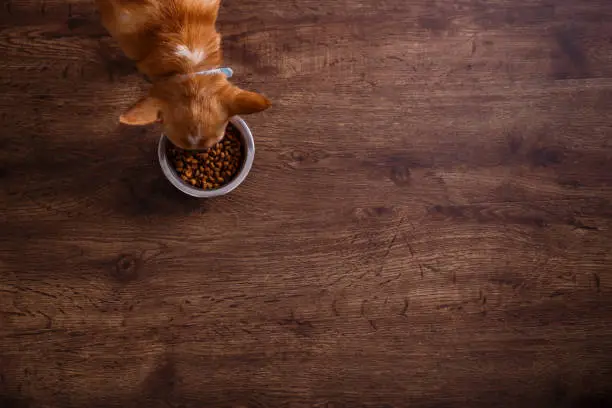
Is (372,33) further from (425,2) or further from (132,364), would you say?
(132,364)

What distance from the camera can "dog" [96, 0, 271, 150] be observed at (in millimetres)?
1337

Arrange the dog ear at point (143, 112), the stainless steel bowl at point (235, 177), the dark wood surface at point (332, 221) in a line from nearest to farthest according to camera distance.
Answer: the dog ear at point (143, 112) → the stainless steel bowl at point (235, 177) → the dark wood surface at point (332, 221)

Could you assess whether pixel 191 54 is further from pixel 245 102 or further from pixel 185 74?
pixel 245 102

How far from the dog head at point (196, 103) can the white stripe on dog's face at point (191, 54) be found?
0.05 meters

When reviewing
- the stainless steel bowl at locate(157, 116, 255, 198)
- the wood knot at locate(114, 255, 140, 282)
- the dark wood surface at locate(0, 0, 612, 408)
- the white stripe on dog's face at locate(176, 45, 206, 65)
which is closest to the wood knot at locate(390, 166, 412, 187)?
the dark wood surface at locate(0, 0, 612, 408)

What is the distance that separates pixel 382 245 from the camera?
181cm

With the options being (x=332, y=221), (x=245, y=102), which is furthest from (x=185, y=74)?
(x=332, y=221)

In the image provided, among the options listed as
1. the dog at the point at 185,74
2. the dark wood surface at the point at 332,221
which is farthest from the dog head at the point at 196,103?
the dark wood surface at the point at 332,221

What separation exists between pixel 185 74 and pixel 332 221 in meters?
0.70

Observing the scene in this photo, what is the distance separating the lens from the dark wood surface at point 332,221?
5.68 ft

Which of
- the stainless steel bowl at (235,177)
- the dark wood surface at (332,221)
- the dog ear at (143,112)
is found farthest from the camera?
the dark wood surface at (332,221)

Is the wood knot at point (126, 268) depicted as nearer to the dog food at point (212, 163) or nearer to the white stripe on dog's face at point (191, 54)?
the dog food at point (212, 163)

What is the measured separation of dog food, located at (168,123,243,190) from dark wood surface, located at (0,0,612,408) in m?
0.11

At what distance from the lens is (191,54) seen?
135cm
